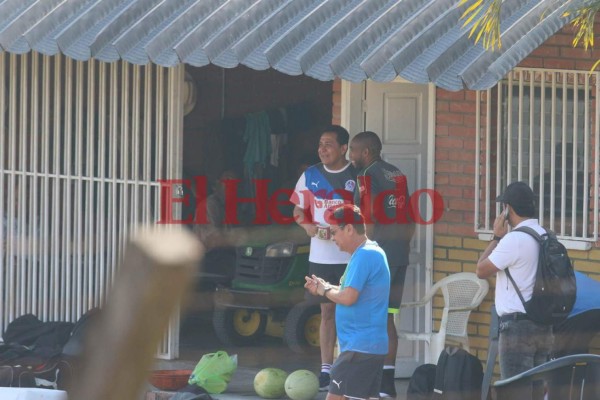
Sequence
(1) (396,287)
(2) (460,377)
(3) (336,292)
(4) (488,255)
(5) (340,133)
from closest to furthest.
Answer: (3) (336,292), (4) (488,255), (2) (460,377), (1) (396,287), (5) (340,133)

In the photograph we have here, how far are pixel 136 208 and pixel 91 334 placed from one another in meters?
8.09

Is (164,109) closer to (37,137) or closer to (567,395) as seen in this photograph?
(37,137)

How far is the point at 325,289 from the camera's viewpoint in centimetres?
632

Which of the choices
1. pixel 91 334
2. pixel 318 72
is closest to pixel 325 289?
pixel 318 72

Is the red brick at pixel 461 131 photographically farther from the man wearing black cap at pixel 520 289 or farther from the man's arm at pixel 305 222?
the man wearing black cap at pixel 520 289

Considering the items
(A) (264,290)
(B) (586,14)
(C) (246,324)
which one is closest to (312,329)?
(A) (264,290)

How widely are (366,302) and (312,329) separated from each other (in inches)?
123

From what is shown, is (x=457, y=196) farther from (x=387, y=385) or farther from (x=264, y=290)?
(x=264, y=290)

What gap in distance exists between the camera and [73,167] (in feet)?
29.6

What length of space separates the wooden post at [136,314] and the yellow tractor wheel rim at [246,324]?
9.30 metres

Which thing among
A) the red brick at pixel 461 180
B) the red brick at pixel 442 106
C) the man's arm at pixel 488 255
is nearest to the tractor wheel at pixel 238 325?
the red brick at pixel 461 180

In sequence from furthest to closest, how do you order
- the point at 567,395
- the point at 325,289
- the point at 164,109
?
the point at 164,109 → the point at 325,289 → the point at 567,395

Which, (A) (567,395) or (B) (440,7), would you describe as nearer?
(A) (567,395)

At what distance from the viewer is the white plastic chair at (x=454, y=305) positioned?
7918 millimetres
